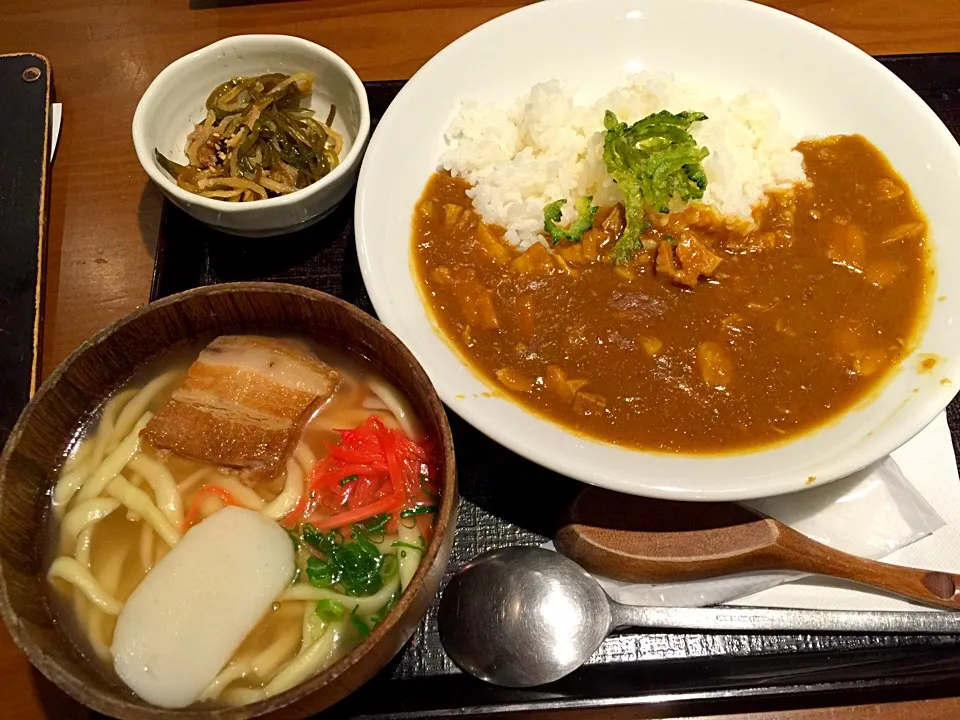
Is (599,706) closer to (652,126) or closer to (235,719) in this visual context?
(235,719)

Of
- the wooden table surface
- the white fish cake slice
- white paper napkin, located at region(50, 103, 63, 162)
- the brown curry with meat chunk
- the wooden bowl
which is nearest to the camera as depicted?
the wooden bowl

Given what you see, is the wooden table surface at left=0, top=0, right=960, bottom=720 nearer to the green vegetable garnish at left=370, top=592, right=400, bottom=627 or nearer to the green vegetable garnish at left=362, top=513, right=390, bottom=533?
the green vegetable garnish at left=362, top=513, right=390, bottom=533

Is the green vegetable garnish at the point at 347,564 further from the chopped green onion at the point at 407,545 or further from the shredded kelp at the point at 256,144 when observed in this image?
the shredded kelp at the point at 256,144

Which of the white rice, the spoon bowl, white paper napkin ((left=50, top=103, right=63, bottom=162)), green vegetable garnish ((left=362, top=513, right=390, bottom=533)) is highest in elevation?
the white rice

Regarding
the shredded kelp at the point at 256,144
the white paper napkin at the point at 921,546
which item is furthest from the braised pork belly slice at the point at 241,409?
the white paper napkin at the point at 921,546

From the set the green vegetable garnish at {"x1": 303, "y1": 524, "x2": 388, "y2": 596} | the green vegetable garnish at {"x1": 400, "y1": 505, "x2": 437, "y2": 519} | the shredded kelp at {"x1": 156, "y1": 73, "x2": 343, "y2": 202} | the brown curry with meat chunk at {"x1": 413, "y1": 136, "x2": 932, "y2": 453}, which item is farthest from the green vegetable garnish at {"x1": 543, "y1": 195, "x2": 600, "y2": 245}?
the green vegetable garnish at {"x1": 303, "y1": 524, "x2": 388, "y2": 596}

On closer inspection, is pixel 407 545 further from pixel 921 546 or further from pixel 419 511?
pixel 921 546

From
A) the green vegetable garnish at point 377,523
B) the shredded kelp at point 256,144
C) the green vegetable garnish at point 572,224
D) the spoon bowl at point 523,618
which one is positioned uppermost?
the green vegetable garnish at point 572,224
